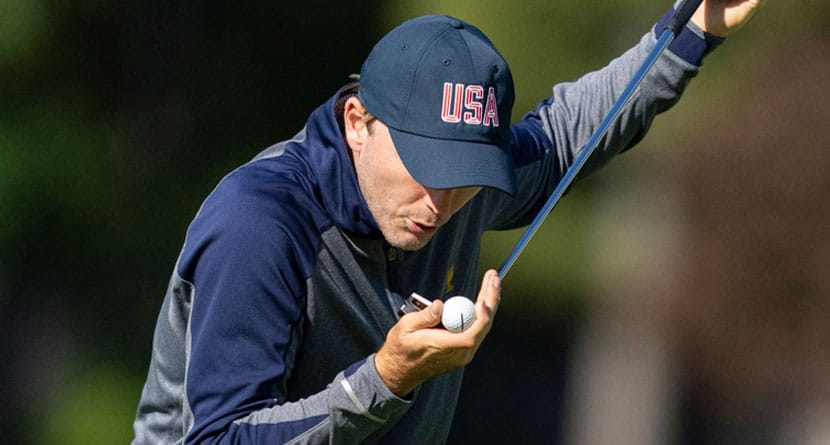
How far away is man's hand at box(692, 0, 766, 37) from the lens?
4.66 m

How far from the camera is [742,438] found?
1586 cm

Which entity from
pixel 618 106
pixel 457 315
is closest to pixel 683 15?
pixel 618 106

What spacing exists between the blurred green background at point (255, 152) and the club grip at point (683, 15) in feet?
19.8

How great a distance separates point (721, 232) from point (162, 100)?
4.78 meters

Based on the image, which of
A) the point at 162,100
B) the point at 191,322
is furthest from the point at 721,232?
the point at 191,322

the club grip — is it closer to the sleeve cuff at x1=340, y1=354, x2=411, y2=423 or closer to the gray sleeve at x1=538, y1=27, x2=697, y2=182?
the gray sleeve at x1=538, y1=27, x2=697, y2=182

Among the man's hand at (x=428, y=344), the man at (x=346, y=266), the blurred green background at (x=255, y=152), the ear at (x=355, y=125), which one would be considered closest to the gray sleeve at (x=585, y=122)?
the man at (x=346, y=266)

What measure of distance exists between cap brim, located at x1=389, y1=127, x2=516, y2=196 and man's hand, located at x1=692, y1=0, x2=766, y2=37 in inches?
43.0

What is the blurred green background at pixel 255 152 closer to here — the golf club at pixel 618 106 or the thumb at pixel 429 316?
the golf club at pixel 618 106

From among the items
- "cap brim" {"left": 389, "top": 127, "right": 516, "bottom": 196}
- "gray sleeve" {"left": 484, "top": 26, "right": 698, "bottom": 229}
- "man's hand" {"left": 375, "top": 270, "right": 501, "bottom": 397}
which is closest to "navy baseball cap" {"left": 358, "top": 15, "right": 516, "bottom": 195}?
"cap brim" {"left": 389, "top": 127, "right": 516, "bottom": 196}

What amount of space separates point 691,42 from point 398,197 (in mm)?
1268

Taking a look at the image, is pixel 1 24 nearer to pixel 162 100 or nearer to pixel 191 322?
pixel 162 100

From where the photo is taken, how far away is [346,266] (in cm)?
402

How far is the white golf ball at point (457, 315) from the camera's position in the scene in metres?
3.50
